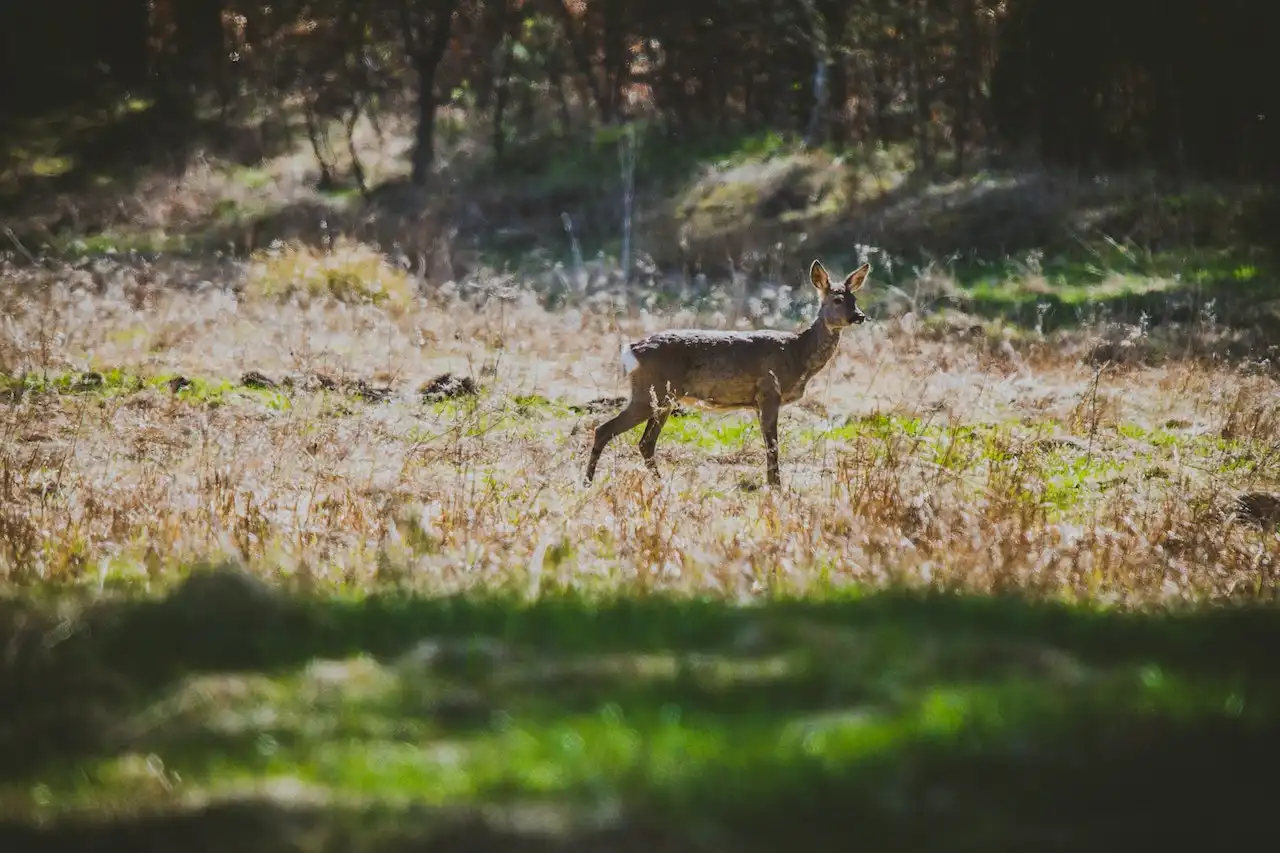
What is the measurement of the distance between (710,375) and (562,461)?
118cm

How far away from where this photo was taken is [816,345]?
971 centimetres

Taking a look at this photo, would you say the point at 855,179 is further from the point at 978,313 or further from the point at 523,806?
the point at 523,806

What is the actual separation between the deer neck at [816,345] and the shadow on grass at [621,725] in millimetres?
4745

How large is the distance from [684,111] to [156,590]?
22680 millimetres

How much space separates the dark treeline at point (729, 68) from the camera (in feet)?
67.6

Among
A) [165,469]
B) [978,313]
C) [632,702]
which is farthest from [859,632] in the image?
[978,313]

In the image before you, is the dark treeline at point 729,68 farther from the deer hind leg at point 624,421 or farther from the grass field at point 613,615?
the deer hind leg at point 624,421

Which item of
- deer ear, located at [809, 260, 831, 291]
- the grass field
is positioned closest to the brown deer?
the grass field

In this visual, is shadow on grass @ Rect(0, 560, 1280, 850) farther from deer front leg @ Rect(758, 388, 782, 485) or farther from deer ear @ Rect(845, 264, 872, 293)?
deer ear @ Rect(845, 264, 872, 293)

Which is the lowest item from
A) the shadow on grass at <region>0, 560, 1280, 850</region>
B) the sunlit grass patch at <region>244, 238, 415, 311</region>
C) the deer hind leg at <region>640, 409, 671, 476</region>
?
the deer hind leg at <region>640, 409, 671, 476</region>

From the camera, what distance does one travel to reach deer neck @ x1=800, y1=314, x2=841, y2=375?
9.66m

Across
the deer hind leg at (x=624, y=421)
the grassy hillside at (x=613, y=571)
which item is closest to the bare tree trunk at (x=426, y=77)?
the grassy hillside at (x=613, y=571)

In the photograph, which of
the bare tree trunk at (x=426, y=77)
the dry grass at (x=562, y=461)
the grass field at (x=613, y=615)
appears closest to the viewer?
the grass field at (x=613, y=615)

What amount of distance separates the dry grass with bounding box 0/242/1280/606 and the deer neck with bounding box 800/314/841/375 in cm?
64
